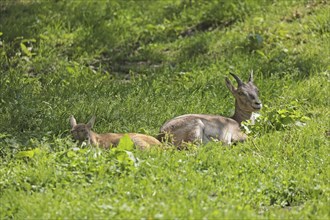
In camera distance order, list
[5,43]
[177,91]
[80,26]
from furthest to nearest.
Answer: [80,26] < [5,43] < [177,91]

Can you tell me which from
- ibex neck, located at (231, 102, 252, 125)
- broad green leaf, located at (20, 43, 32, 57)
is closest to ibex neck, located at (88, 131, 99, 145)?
ibex neck, located at (231, 102, 252, 125)

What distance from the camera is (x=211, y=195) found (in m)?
8.35

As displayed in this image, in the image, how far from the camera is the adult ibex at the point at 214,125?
439 inches

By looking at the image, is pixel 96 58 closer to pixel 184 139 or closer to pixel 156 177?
pixel 184 139

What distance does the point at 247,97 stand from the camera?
12.1m

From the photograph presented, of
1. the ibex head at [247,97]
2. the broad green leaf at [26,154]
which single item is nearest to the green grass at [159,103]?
the broad green leaf at [26,154]

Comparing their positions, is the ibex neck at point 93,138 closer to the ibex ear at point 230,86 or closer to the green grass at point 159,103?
the green grass at point 159,103

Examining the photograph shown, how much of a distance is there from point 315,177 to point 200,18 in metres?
9.52

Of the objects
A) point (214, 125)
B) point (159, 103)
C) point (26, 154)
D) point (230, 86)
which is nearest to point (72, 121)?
point (26, 154)

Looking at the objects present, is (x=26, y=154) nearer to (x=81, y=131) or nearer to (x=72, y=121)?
(x=81, y=131)

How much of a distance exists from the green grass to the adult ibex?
1.33 ft

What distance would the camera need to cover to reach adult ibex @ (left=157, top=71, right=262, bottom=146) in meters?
11.1

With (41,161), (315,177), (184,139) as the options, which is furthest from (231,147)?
(41,161)

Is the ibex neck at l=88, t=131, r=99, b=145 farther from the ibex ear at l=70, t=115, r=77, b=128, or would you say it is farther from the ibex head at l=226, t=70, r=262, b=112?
the ibex head at l=226, t=70, r=262, b=112
